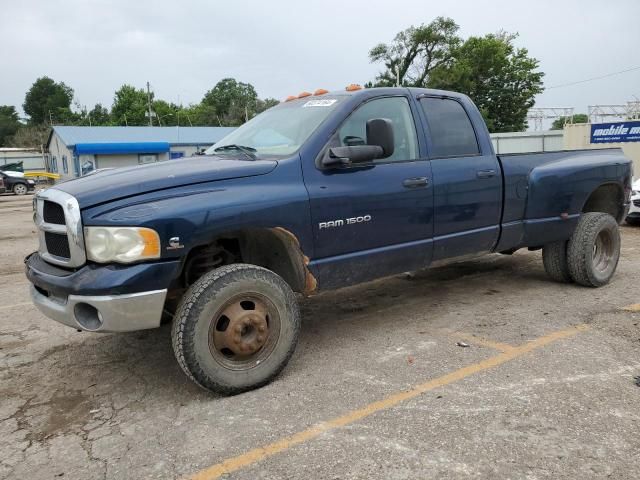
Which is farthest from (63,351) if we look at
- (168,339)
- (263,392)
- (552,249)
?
(552,249)

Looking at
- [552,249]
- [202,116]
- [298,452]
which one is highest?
[202,116]

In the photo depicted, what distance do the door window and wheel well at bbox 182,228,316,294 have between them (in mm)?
862

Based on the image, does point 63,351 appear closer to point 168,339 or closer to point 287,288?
point 168,339

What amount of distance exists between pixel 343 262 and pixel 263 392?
3.44 ft

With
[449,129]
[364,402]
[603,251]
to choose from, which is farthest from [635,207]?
→ [364,402]

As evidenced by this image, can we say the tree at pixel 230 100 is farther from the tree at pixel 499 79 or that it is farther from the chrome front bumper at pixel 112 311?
the chrome front bumper at pixel 112 311

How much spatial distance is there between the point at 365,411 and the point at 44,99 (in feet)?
395

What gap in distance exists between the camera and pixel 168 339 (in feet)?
15.0

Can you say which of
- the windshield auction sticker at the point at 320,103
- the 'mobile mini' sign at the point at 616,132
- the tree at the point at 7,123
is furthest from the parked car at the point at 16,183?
the tree at the point at 7,123

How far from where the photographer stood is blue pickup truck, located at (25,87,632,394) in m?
Result: 3.09

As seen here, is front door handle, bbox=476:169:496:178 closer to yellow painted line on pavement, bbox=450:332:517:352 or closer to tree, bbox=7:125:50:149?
yellow painted line on pavement, bbox=450:332:517:352

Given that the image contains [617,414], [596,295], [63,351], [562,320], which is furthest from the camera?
[596,295]

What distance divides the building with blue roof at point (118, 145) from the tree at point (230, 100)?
31882 millimetres

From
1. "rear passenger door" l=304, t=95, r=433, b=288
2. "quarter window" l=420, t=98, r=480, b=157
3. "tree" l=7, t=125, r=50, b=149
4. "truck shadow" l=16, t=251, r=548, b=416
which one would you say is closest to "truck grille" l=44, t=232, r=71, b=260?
"truck shadow" l=16, t=251, r=548, b=416
